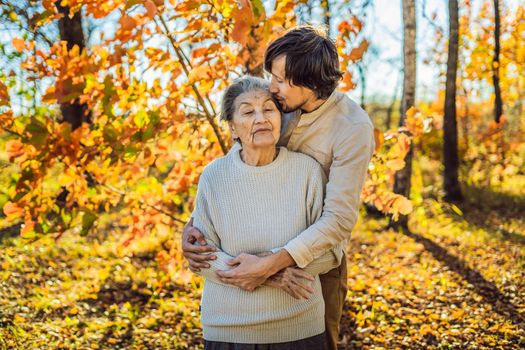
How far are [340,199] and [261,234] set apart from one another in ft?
1.06

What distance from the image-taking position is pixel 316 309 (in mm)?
2121

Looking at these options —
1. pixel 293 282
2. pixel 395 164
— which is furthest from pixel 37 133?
pixel 395 164

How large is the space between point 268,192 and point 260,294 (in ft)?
1.26

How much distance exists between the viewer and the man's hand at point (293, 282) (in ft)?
6.52

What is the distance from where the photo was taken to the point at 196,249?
212 centimetres

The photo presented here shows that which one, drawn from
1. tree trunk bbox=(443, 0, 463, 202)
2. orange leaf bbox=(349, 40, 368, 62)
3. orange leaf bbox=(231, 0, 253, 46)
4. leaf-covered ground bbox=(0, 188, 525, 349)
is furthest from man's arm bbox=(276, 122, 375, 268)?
tree trunk bbox=(443, 0, 463, 202)

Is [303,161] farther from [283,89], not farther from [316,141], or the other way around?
[283,89]

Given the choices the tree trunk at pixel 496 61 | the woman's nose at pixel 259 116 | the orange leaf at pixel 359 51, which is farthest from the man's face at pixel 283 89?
the tree trunk at pixel 496 61

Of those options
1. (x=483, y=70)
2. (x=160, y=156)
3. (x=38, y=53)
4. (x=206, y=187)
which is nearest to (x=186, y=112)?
(x=160, y=156)

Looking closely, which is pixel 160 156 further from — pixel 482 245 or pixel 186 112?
pixel 482 245

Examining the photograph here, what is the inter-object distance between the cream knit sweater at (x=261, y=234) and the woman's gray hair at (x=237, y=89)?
0.23 meters

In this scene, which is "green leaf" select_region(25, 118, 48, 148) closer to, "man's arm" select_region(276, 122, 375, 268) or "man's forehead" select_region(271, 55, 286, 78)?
"man's forehead" select_region(271, 55, 286, 78)

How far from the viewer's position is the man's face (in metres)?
2.14

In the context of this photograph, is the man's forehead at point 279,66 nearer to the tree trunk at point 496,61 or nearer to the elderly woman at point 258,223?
the elderly woman at point 258,223
